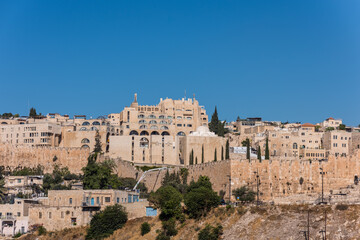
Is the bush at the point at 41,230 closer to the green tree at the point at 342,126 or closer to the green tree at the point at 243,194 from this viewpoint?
the green tree at the point at 243,194

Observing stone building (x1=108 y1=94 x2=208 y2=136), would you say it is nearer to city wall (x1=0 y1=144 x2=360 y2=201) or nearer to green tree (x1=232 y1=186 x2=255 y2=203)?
city wall (x1=0 y1=144 x2=360 y2=201)

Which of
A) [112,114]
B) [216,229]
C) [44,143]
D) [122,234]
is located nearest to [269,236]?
[216,229]

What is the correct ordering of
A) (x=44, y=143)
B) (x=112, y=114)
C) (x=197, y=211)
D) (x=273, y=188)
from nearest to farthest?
(x=197, y=211), (x=273, y=188), (x=44, y=143), (x=112, y=114)

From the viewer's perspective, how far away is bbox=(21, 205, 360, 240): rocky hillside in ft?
205

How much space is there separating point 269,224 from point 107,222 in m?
16.5

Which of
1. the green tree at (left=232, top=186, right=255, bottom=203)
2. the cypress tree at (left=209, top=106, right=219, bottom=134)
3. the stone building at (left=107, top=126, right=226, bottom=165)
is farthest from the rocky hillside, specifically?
the cypress tree at (left=209, top=106, right=219, bottom=134)

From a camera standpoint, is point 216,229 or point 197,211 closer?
point 216,229

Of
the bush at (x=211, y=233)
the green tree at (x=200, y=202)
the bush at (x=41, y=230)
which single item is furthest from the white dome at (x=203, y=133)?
the bush at (x=211, y=233)

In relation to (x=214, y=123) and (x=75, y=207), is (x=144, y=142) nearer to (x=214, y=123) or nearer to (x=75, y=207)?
(x=214, y=123)

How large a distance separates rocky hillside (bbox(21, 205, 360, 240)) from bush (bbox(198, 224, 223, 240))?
1.66ft

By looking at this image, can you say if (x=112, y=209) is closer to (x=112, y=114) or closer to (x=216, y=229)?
(x=216, y=229)

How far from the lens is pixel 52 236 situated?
75312 millimetres

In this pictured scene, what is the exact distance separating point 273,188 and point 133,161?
2704 cm

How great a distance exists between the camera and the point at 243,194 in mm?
81625
